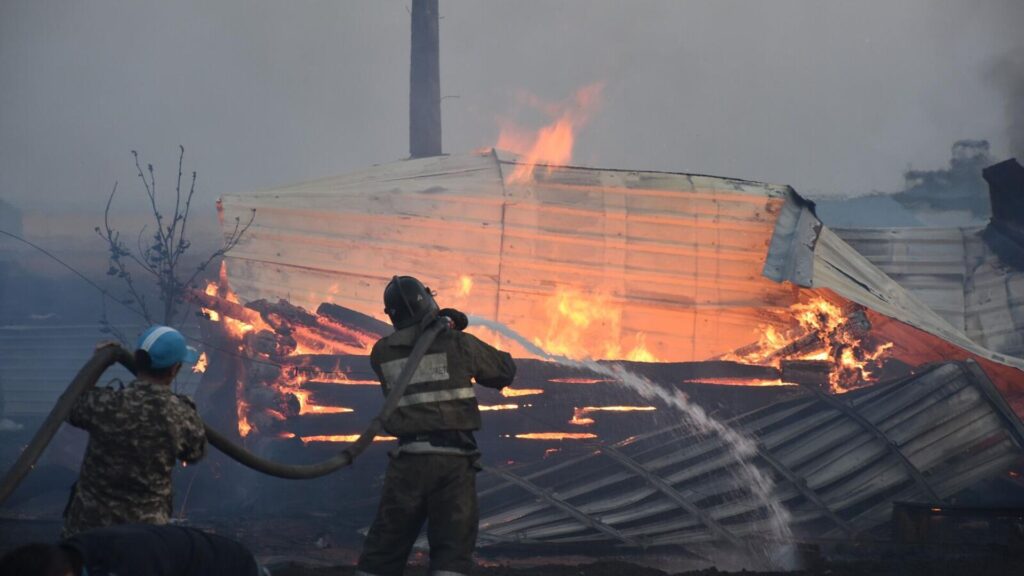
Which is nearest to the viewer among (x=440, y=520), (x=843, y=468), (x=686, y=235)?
(x=440, y=520)

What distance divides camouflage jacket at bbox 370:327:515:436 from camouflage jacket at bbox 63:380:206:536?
1413 mm

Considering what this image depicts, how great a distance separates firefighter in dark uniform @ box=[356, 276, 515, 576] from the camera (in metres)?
5.39

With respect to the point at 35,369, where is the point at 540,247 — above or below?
above

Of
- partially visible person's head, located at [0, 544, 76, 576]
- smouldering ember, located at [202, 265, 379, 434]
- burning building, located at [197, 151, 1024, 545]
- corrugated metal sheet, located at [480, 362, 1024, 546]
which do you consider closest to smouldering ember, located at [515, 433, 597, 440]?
burning building, located at [197, 151, 1024, 545]

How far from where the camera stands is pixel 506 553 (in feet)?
29.6

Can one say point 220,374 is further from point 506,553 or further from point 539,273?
point 506,553

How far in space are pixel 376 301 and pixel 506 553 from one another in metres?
3.98

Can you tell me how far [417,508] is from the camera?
546cm

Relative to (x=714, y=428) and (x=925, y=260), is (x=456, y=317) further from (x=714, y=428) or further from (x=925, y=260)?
(x=925, y=260)

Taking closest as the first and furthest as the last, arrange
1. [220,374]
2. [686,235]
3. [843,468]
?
[843,468], [686,235], [220,374]

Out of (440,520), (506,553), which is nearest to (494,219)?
(506,553)

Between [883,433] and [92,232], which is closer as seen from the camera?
[883,433]

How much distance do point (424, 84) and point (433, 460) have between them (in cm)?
1152

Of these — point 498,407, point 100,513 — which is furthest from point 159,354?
point 498,407
